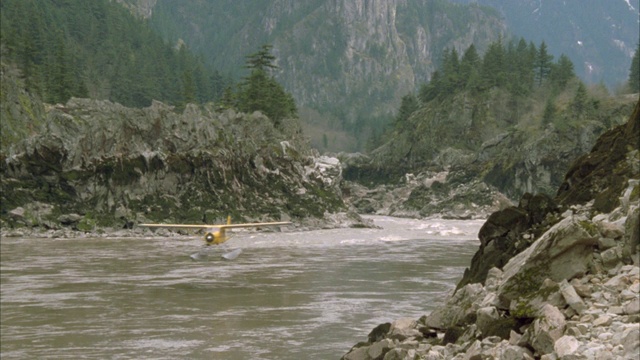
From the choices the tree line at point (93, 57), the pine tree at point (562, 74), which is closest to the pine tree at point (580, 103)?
the pine tree at point (562, 74)

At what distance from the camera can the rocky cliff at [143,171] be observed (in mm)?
62062

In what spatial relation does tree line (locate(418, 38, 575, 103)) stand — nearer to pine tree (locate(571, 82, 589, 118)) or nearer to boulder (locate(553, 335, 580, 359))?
pine tree (locate(571, 82, 589, 118))

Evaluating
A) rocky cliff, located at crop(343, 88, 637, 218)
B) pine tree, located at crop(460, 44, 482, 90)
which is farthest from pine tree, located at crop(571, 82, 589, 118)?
pine tree, located at crop(460, 44, 482, 90)

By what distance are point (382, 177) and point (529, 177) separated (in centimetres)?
3226

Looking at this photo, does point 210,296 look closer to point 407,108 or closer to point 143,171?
point 143,171

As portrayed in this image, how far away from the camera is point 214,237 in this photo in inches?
1743

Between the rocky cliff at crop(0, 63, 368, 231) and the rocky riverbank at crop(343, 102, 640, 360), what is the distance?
50.4m

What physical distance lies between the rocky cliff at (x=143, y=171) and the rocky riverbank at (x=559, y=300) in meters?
50.4

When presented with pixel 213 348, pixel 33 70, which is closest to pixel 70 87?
pixel 33 70

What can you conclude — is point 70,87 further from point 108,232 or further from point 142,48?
point 142,48

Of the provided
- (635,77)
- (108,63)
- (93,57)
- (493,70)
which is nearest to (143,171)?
(493,70)

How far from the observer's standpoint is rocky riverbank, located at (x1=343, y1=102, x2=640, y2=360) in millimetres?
9562

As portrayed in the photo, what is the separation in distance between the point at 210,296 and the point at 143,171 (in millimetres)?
39311

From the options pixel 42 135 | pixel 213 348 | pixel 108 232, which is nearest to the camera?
pixel 213 348
